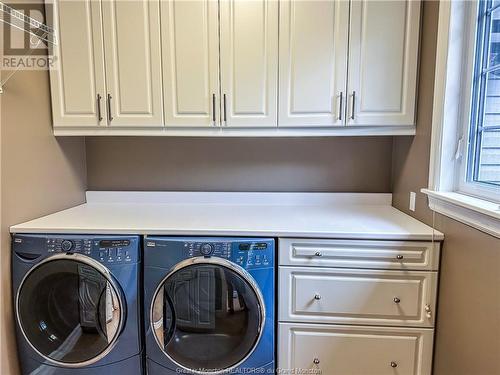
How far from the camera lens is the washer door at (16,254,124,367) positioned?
5.13ft

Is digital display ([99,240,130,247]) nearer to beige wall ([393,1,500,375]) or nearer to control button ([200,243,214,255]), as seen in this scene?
control button ([200,243,214,255])

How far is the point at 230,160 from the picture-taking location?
2176mm

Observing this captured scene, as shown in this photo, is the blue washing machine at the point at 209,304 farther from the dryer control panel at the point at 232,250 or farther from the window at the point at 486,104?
the window at the point at 486,104

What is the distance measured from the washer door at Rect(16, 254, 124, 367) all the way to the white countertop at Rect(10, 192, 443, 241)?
0.20m

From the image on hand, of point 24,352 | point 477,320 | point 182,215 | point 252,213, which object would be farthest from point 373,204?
point 24,352

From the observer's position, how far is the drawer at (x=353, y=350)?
1556 mm

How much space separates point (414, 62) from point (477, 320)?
129 cm

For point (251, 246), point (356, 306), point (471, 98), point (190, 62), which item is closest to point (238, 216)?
point (251, 246)

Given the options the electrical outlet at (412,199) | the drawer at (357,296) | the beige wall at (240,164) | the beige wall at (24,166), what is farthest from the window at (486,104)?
the beige wall at (24,166)

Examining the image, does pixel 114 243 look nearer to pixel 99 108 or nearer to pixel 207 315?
pixel 207 315

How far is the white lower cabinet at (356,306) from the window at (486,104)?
1.32ft

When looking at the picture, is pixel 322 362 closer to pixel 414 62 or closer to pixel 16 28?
pixel 414 62

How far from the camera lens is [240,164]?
7.13 feet

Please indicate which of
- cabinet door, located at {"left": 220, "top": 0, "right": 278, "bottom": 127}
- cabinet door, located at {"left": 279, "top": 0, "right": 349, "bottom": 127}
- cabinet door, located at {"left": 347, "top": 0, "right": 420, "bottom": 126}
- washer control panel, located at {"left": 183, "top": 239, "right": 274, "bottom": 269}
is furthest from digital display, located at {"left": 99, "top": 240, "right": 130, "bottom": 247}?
cabinet door, located at {"left": 347, "top": 0, "right": 420, "bottom": 126}
